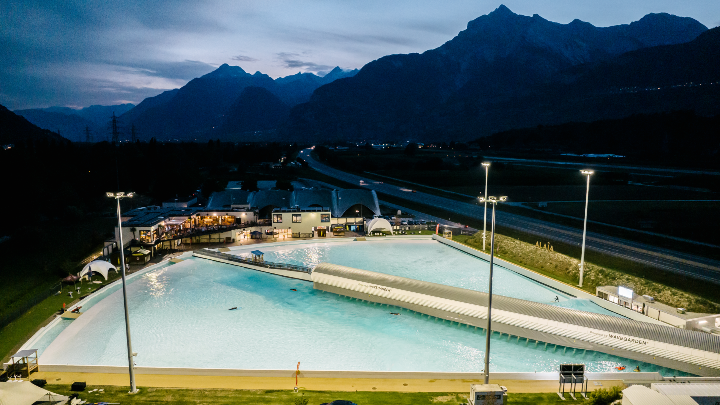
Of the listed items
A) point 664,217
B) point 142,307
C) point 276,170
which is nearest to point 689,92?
point 664,217

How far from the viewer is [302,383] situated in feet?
62.1

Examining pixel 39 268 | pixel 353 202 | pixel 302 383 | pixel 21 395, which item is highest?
pixel 353 202

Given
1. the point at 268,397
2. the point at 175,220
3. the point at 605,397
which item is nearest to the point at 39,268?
the point at 175,220

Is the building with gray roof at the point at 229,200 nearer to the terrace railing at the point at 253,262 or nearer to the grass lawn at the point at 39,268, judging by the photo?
the terrace railing at the point at 253,262

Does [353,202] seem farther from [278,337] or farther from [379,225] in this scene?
[278,337]

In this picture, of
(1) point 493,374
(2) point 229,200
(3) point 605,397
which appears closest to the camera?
(3) point 605,397

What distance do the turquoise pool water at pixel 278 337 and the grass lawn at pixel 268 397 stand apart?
4.83 meters

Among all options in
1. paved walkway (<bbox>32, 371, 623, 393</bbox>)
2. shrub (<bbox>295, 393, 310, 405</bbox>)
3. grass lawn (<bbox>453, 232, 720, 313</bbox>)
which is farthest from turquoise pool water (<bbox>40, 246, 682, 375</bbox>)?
grass lawn (<bbox>453, 232, 720, 313</bbox>)

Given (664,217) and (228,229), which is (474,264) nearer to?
(228,229)

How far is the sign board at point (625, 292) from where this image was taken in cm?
2844

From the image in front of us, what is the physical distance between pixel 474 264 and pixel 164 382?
30346 mm

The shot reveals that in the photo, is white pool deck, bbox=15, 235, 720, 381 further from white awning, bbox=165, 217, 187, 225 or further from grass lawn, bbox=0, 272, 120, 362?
white awning, bbox=165, 217, 187, 225

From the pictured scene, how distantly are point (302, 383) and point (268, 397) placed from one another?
6.21 ft

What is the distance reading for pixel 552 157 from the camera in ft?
466
